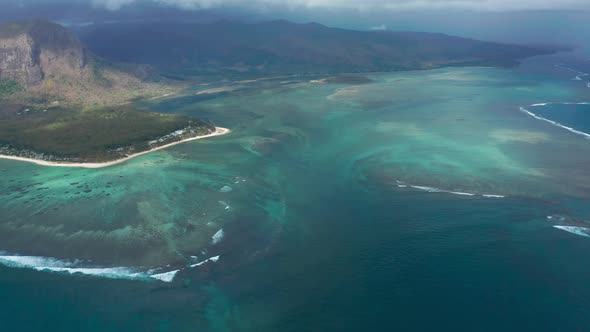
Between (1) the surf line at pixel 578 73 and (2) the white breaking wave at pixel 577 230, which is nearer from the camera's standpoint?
(2) the white breaking wave at pixel 577 230

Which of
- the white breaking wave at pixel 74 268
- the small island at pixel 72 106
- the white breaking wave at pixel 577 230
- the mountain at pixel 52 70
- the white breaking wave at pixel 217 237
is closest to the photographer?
the white breaking wave at pixel 74 268

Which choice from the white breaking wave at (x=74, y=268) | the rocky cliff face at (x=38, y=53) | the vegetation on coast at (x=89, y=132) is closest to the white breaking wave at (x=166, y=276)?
the white breaking wave at (x=74, y=268)

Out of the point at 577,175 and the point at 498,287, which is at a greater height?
the point at 577,175

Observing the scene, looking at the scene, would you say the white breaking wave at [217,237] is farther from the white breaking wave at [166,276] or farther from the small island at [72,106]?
the small island at [72,106]

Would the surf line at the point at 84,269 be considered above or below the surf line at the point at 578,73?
below

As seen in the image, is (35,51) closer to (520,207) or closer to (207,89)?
(207,89)

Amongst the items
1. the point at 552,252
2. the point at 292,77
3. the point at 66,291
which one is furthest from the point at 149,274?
the point at 292,77
